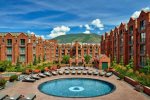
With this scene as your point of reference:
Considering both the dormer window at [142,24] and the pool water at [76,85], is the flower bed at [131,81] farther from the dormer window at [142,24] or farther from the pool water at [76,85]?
the dormer window at [142,24]

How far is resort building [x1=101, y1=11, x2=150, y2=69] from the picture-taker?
1709 inches

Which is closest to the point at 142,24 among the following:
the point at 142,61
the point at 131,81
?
the point at 142,61

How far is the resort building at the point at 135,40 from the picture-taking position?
142 ft

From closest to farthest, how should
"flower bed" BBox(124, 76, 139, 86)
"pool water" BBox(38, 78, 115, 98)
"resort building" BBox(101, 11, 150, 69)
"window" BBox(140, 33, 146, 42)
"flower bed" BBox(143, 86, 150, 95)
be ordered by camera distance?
"flower bed" BBox(143, 86, 150, 95) → "flower bed" BBox(124, 76, 139, 86) → "pool water" BBox(38, 78, 115, 98) → "resort building" BBox(101, 11, 150, 69) → "window" BBox(140, 33, 146, 42)

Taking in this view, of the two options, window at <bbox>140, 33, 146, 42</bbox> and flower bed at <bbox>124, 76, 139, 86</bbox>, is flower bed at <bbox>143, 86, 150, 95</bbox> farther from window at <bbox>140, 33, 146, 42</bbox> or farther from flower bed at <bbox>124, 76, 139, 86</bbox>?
window at <bbox>140, 33, 146, 42</bbox>

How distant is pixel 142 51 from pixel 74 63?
38599 millimetres

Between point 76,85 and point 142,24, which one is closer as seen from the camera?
point 76,85

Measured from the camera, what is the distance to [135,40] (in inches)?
1907

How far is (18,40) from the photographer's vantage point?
209 feet

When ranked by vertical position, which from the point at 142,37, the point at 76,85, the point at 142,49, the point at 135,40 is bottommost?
the point at 76,85

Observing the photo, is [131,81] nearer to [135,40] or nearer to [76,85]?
[76,85]

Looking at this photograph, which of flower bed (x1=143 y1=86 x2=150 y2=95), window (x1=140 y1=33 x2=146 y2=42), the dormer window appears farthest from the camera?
the dormer window

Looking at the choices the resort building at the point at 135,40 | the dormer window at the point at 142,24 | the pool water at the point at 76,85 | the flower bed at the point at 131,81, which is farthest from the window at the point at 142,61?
the pool water at the point at 76,85

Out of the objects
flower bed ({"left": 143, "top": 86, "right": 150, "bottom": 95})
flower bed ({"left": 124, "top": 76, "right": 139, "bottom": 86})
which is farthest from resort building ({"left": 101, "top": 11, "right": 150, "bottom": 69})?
flower bed ({"left": 143, "top": 86, "right": 150, "bottom": 95})
